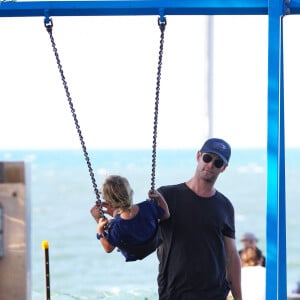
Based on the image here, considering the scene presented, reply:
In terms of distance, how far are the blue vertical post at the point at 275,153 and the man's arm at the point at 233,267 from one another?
30cm

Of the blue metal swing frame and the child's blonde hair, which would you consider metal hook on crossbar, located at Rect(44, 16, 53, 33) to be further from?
the child's blonde hair

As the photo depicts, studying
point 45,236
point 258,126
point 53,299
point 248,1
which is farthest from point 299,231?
point 248,1

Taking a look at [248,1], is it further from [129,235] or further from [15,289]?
[15,289]

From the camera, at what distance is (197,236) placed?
17.8 ft

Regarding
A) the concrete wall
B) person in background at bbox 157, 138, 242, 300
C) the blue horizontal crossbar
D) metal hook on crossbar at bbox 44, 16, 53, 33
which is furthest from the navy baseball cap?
the concrete wall

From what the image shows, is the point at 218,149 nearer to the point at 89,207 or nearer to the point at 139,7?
the point at 139,7

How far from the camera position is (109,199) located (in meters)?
5.33

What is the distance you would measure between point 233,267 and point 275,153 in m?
0.74

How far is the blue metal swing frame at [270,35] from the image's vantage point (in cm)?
530

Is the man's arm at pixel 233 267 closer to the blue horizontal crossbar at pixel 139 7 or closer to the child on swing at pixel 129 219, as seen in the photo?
the child on swing at pixel 129 219

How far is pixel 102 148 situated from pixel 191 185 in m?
67.5

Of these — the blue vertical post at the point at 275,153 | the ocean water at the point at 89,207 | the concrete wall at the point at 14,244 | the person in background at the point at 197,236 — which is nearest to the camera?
the blue vertical post at the point at 275,153

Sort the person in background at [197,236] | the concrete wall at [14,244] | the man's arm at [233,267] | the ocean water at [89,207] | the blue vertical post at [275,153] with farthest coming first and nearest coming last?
1. the ocean water at [89,207]
2. the concrete wall at [14,244]
3. the man's arm at [233,267]
4. the person in background at [197,236]
5. the blue vertical post at [275,153]

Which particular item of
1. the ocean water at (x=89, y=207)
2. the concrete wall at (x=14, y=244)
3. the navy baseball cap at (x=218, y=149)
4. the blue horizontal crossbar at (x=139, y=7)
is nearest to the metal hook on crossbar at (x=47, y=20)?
the blue horizontal crossbar at (x=139, y=7)
